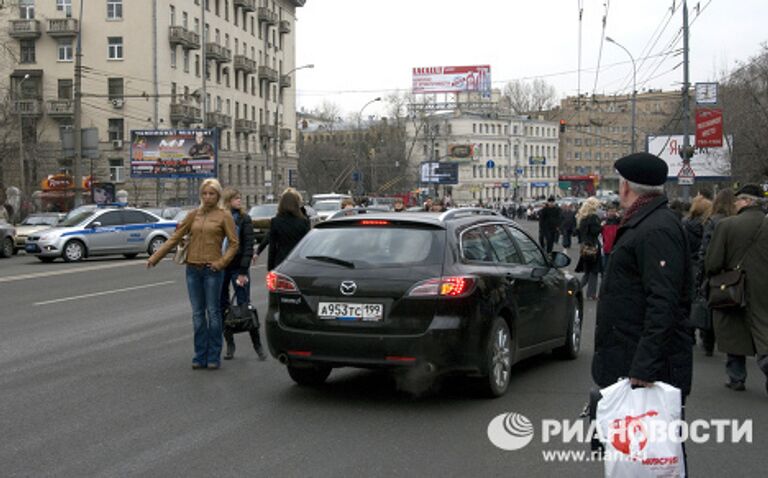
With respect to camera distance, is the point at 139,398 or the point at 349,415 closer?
the point at 349,415

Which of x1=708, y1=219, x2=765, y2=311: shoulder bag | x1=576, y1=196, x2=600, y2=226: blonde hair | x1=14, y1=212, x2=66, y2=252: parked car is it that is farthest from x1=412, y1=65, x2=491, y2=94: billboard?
x1=708, y1=219, x2=765, y2=311: shoulder bag

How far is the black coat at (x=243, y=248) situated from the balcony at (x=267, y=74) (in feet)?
255

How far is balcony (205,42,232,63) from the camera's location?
240 feet

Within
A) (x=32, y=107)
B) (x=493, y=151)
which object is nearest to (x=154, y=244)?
(x=32, y=107)

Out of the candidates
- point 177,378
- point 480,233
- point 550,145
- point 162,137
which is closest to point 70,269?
point 177,378

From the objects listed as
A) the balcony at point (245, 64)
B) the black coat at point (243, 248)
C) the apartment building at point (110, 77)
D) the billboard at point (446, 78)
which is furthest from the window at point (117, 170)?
the black coat at point (243, 248)

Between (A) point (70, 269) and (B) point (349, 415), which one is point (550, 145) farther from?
(B) point (349, 415)

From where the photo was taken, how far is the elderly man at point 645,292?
162 inches

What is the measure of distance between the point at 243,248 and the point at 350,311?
260 centimetres

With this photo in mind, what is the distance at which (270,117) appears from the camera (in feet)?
297

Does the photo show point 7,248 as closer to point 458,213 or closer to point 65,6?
point 458,213

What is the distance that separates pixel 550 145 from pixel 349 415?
513 ft

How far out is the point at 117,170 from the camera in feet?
220

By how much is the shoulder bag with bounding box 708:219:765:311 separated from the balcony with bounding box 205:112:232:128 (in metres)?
64.7
